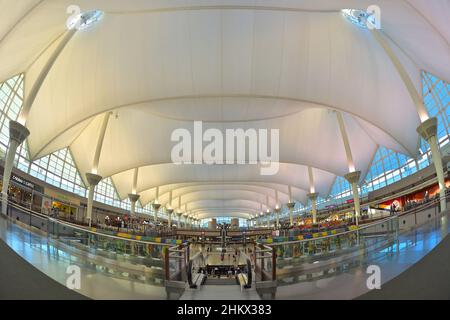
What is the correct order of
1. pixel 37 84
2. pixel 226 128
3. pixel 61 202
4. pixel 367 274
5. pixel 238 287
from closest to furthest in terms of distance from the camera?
pixel 367 274 → pixel 238 287 → pixel 37 84 → pixel 61 202 → pixel 226 128

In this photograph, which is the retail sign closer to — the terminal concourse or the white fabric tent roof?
the terminal concourse

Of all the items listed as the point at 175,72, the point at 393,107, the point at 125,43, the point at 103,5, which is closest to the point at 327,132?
the point at 393,107

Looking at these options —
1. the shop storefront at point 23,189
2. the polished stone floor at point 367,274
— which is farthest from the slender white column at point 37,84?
the polished stone floor at point 367,274

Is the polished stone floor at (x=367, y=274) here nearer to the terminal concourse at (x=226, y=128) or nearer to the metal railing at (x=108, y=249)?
the terminal concourse at (x=226, y=128)

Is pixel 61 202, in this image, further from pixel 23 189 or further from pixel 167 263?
pixel 167 263

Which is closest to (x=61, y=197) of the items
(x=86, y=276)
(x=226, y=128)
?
(x=226, y=128)

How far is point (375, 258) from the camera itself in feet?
23.6

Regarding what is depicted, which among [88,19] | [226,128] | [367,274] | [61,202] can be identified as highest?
[226,128]

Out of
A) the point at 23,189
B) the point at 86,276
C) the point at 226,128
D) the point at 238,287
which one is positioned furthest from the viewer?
the point at 226,128

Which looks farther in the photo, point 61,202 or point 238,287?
point 61,202

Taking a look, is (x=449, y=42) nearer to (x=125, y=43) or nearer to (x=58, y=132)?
(x=125, y=43)

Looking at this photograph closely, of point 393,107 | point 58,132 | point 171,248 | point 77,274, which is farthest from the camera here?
point 58,132

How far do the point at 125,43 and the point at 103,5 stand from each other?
5.48 m

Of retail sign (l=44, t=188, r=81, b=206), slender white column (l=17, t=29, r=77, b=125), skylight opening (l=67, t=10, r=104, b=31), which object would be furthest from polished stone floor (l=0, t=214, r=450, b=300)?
retail sign (l=44, t=188, r=81, b=206)
